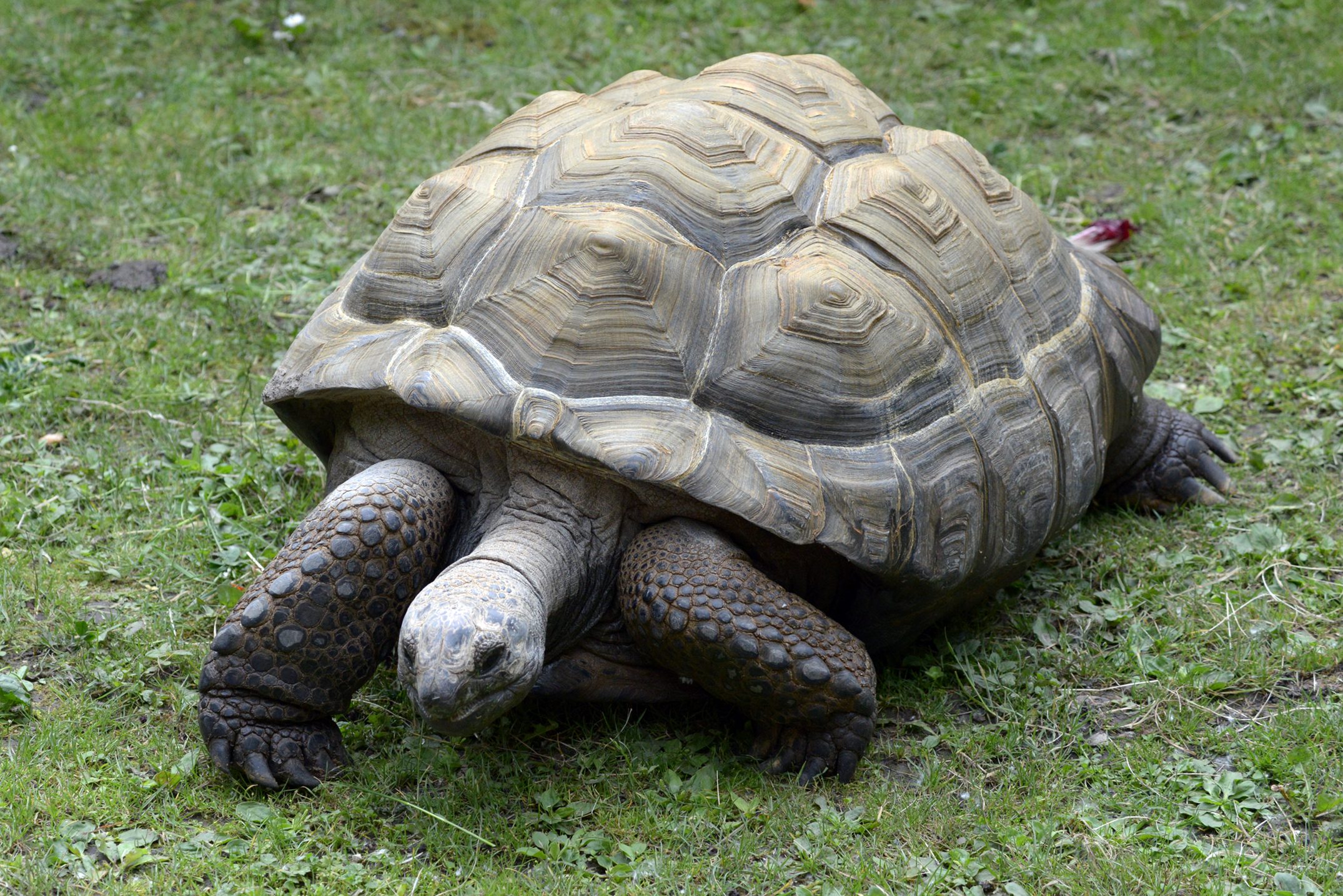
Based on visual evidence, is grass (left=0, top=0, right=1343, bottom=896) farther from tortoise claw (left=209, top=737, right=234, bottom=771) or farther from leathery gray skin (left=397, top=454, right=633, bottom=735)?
leathery gray skin (left=397, top=454, right=633, bottom=735)

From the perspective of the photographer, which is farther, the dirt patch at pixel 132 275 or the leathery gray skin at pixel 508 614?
the dirt patch at pixel 132 275

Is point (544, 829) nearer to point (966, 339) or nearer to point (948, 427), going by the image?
point (948, 427)

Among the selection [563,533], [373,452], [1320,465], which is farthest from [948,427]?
[1320,465]

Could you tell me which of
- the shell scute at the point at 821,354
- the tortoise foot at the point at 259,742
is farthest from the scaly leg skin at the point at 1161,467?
the tortoise foot at the point at 259,742

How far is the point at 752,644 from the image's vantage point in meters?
2.79

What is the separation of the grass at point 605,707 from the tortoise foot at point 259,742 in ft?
0.18

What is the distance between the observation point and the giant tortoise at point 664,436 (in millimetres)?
2781

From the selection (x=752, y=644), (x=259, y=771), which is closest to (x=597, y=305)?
(x=752, y=644)

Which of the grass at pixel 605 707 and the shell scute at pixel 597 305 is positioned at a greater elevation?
the shell scute at pixel 597 305

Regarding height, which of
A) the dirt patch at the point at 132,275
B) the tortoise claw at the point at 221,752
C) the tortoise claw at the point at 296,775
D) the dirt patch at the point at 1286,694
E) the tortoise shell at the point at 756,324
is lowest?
the tortoise claw at the point at 296,775

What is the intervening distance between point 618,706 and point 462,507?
630 millimetres


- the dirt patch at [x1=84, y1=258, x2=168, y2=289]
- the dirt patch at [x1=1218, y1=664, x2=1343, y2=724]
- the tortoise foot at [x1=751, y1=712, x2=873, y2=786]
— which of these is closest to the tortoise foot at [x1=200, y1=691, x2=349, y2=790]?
the tortoise foot at [x1=751, y1=712, x2=873, y2=786]

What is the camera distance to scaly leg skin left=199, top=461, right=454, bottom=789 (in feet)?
9.07

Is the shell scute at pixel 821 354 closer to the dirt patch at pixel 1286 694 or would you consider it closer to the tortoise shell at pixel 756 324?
the tortoise shell at pixel 756 324
